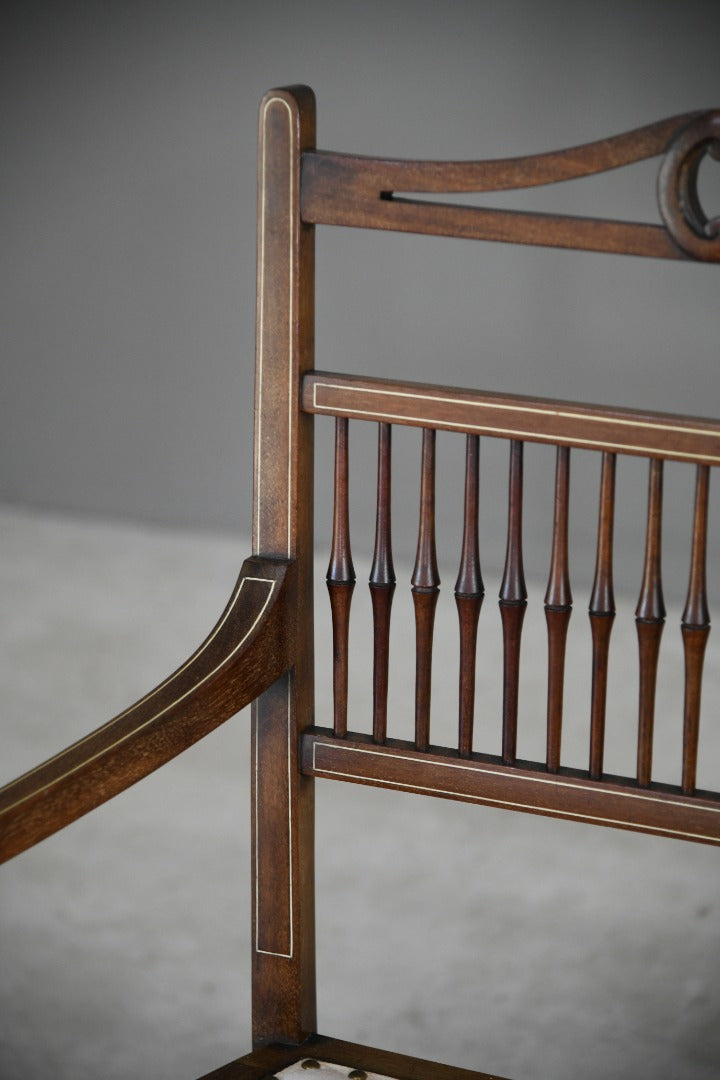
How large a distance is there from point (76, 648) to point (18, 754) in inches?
23.7

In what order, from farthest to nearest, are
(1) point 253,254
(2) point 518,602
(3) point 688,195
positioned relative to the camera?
(1) point 253,254, (2) point 518,602, (3) point 688,195

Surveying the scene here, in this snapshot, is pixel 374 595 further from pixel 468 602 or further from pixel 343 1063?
pixel 343 1063

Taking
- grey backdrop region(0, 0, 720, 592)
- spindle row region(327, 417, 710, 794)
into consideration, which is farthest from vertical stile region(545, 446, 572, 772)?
grey backdrop region(0, 0, 720, 592)

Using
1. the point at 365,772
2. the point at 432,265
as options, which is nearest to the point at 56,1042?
the point at 365,772

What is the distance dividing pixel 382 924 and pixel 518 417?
125cm

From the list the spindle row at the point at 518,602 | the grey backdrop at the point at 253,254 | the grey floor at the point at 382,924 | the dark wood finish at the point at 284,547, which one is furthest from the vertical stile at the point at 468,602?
the grey backdrop at the point at 253,254

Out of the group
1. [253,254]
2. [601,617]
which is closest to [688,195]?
[601,617]

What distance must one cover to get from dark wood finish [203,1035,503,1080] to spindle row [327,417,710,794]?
0.19 metres

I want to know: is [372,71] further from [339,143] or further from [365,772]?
[365,772]

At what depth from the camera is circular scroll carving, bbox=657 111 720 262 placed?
0.76 metres

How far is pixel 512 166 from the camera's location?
31.9 inches

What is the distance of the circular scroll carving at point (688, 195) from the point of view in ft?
2.51

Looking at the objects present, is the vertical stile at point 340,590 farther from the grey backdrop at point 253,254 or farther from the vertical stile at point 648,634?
the grey backdrop at point 253,254

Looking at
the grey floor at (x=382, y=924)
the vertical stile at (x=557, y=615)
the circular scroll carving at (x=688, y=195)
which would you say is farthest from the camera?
the grey floor at (x=382, y=924)
